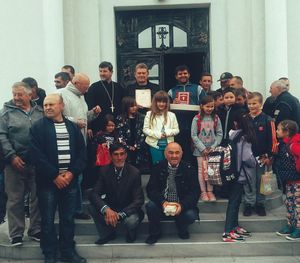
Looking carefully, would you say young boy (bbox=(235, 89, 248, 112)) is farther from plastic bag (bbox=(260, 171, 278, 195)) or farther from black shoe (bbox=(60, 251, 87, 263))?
black shoe (bbox=(60, 251, 87, 263))

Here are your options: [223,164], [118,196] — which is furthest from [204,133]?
[118,196]

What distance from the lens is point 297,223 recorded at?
7.03 metres

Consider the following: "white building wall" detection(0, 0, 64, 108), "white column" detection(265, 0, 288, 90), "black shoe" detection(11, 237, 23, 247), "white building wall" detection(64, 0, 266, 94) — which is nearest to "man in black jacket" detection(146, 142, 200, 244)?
"black shoe" detection(11, 237, 23, 247)

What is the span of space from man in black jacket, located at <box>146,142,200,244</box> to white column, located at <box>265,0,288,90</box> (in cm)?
382

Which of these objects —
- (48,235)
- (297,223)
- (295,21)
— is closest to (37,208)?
(48,235)

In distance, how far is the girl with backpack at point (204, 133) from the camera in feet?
25.7

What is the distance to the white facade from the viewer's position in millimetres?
10609

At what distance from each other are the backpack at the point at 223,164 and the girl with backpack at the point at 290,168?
559 mm

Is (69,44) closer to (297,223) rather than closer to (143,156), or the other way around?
(143,156)

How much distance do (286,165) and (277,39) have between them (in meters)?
3.89

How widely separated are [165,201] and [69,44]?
15.7 ft

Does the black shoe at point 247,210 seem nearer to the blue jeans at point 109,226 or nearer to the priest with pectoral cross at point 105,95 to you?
the blue jeans at point 109,226

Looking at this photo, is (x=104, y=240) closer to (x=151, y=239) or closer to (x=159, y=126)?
(x=151, y=239)

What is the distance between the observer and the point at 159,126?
25.6ft
